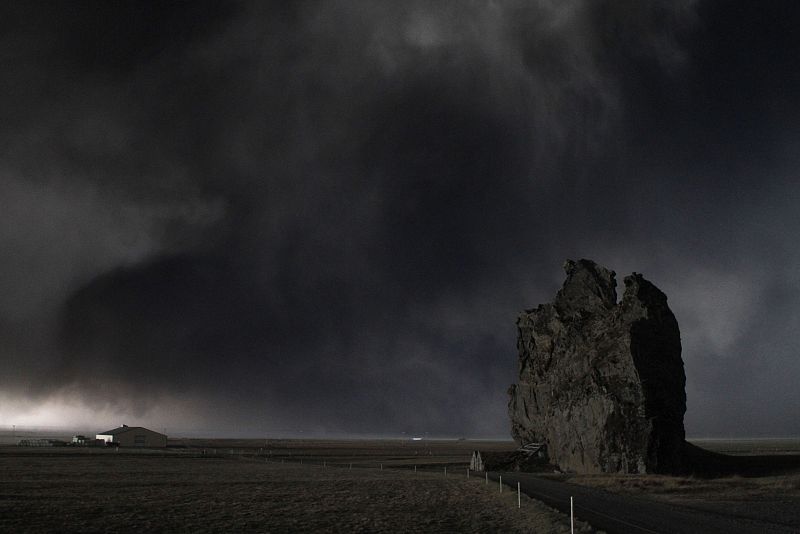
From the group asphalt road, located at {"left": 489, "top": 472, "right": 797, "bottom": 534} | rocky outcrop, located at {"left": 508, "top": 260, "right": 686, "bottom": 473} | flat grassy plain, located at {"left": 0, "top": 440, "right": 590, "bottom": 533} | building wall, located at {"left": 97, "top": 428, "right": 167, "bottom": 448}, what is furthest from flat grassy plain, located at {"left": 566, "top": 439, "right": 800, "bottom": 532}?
building wall, located at {"left": 97, "top": 428, "right": 167, "bottom": 448}

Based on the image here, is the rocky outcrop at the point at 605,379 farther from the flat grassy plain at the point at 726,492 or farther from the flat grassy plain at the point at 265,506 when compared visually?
the flat grassy plain at the point at 265,506

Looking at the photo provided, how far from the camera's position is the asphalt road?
86.4 feet

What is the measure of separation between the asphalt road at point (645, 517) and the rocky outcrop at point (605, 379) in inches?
864

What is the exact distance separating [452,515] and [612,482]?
23990mm

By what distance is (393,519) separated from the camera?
31828mm

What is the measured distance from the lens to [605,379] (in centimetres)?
6669

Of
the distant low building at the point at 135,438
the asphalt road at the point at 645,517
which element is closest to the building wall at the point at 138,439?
the distant low building at the point at 135,438

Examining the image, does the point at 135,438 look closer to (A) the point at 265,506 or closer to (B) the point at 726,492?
(A) the point at 265,506

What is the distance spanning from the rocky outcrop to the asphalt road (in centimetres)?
2196

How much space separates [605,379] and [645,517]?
3800cm

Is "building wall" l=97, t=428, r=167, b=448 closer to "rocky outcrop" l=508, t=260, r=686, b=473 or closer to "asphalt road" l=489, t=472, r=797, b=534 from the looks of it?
"rocky outcrop" l=508, t=260, r=686, b=473

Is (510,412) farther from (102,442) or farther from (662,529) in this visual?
(102,442)

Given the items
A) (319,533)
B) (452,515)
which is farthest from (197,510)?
(452,515)

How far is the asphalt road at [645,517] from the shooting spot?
26.3m
